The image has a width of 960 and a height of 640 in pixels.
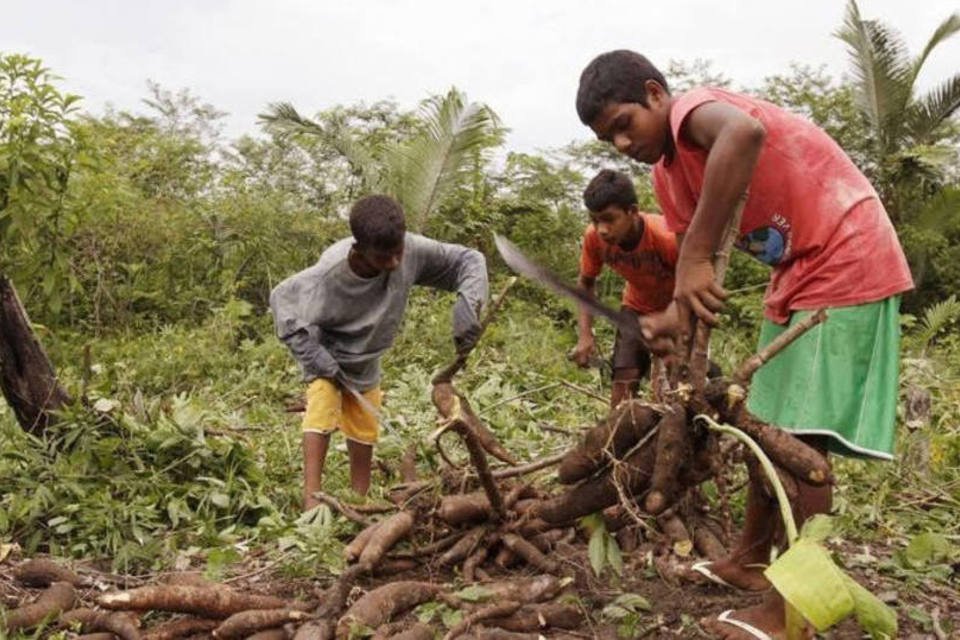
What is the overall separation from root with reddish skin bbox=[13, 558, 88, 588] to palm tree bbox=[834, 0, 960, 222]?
8.59m

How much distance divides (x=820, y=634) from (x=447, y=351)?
5155mm

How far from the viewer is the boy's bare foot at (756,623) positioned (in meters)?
2.15

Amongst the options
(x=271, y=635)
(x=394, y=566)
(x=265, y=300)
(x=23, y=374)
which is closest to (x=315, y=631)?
(x=271, y=635)

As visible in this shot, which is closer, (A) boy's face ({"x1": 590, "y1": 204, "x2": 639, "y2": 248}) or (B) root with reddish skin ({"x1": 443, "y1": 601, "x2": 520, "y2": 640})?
(B) root with reddish skin ({"x1": 443, "y1": 601, "x2": 520, "y2": 640})

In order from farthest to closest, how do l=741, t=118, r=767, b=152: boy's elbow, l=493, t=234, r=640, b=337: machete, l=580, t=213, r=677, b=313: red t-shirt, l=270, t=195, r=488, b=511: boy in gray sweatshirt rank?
l=580, t=213, r=677, b=313: red t-shirt → l=270, t=195, r=488, b=511: boy in gray sweatshirt → l=493, t=234, r=640, b=337: machete → l=741, t=118, r=767, b=152: boy's elbow

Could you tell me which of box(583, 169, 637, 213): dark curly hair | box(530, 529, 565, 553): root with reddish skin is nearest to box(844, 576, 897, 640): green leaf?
box(530, 529, 565, 553): root with reddish skin

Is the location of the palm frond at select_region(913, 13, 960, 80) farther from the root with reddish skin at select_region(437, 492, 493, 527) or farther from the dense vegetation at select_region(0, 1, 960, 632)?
the root with reddish skin at select_region(437, 492, 493, 527)

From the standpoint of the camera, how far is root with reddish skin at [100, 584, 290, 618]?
240cm

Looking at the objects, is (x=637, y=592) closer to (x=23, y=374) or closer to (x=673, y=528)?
(x=673, y=528)

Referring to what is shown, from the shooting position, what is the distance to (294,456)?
4.50 m

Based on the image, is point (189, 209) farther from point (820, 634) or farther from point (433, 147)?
point (820, 634)

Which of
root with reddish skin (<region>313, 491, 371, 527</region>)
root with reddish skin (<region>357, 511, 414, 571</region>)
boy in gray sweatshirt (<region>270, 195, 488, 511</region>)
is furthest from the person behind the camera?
boy in gray sweatshirt (<region>270, 195, 488, 511</region>)

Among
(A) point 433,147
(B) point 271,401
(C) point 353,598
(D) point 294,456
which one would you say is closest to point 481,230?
(A) point 433,147

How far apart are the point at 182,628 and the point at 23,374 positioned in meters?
1.77
